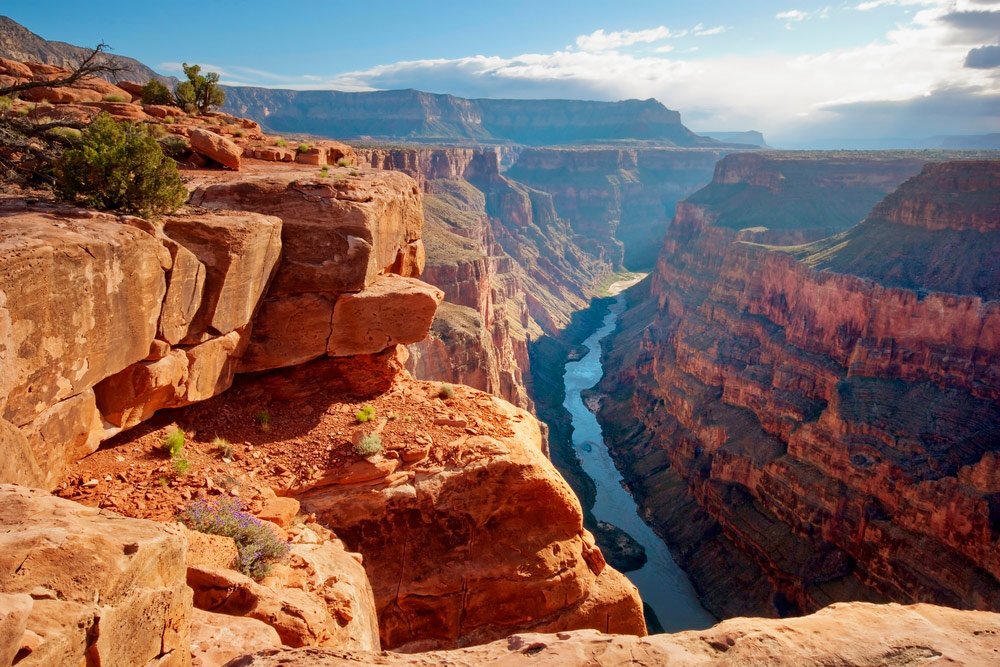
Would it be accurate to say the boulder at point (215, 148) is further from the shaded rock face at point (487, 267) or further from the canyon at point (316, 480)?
the shaded rock face at point (487, 267)

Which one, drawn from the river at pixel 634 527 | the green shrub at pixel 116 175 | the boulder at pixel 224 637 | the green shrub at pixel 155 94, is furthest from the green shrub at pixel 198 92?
the river at pixel 634 527

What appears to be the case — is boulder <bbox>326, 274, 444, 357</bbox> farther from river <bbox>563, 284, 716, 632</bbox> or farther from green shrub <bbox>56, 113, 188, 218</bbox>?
river <bbox>563, 284, 716, 632</bbox>

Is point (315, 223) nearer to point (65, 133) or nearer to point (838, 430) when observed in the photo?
point (65, 133)

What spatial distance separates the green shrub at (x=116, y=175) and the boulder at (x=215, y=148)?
14.8ft

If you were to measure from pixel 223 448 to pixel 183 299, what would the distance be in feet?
9.72

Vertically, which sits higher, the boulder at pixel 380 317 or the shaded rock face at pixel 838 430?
the boulder at pixel 380 317

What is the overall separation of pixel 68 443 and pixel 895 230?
62660 mm

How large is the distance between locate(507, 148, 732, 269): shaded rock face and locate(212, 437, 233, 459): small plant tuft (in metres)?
141

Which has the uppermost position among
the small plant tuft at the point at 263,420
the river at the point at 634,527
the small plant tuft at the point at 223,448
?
the small plant tuft at the point at 263,420

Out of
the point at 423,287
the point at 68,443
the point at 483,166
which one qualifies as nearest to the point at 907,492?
the point at 423,287

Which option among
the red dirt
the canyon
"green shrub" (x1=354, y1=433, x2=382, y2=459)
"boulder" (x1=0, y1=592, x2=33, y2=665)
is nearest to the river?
the canyon

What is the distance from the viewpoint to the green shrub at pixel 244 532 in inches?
373

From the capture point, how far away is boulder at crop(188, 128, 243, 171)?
51.9 ft

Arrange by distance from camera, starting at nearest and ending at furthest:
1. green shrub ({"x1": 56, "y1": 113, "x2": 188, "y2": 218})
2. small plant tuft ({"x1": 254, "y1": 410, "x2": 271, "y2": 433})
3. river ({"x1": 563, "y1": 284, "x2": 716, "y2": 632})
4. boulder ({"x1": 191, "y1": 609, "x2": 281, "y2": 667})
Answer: boulder ({"x1": 191, "y1": 609, "x2": 281, "y2": 667})
green shrub ({"x1": 56, "y1": 113, "x2": 188, "y2": 218})
small plant tuft ({"x1": 254, "y1": 410, "x2": 271, "y2": 433})
river ({"x1": 563, "y1": 284, "x2": 716, "y2": 632})
